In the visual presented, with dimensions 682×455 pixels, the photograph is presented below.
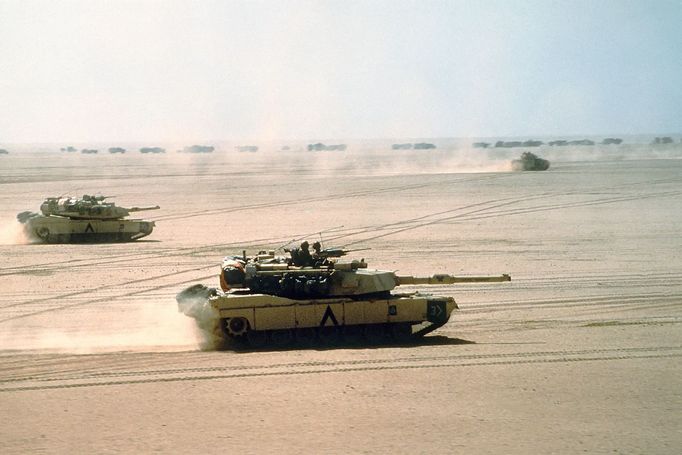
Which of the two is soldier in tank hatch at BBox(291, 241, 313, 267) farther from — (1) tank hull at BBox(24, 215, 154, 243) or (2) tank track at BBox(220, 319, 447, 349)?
(1) tank hull at BBox(24, 215, 154, 243)

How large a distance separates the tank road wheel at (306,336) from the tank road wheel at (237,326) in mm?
1054

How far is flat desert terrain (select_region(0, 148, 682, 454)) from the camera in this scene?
12891mm

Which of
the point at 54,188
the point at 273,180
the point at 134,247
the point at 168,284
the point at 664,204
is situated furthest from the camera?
the point at 273,180

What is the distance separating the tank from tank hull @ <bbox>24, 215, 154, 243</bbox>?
18.7 metres

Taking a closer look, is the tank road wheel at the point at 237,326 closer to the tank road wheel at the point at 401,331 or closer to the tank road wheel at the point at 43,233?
the tank road wheel at the point at 401,331

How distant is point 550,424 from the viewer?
1320 cm

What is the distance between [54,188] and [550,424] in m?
60.4

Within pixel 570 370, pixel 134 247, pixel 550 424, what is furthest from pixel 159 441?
pixel 134 247

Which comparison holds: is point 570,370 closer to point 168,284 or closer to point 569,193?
point 168,284

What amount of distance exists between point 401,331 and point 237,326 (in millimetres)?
3257

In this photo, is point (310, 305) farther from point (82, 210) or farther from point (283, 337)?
point (82, 210)

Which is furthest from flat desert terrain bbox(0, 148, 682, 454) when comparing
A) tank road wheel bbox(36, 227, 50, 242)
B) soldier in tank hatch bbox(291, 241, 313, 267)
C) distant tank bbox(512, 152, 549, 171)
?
distant tank bbox(512, 152, 549, 171)

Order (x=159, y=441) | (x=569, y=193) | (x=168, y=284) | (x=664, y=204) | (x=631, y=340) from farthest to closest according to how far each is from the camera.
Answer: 1. (x=569, y=193)
2. (x=664, y=204)
3. (x=168, y=284)
4. (x=631, y=340)
5. (x=159, y=441)

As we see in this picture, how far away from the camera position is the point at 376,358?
1720cm
